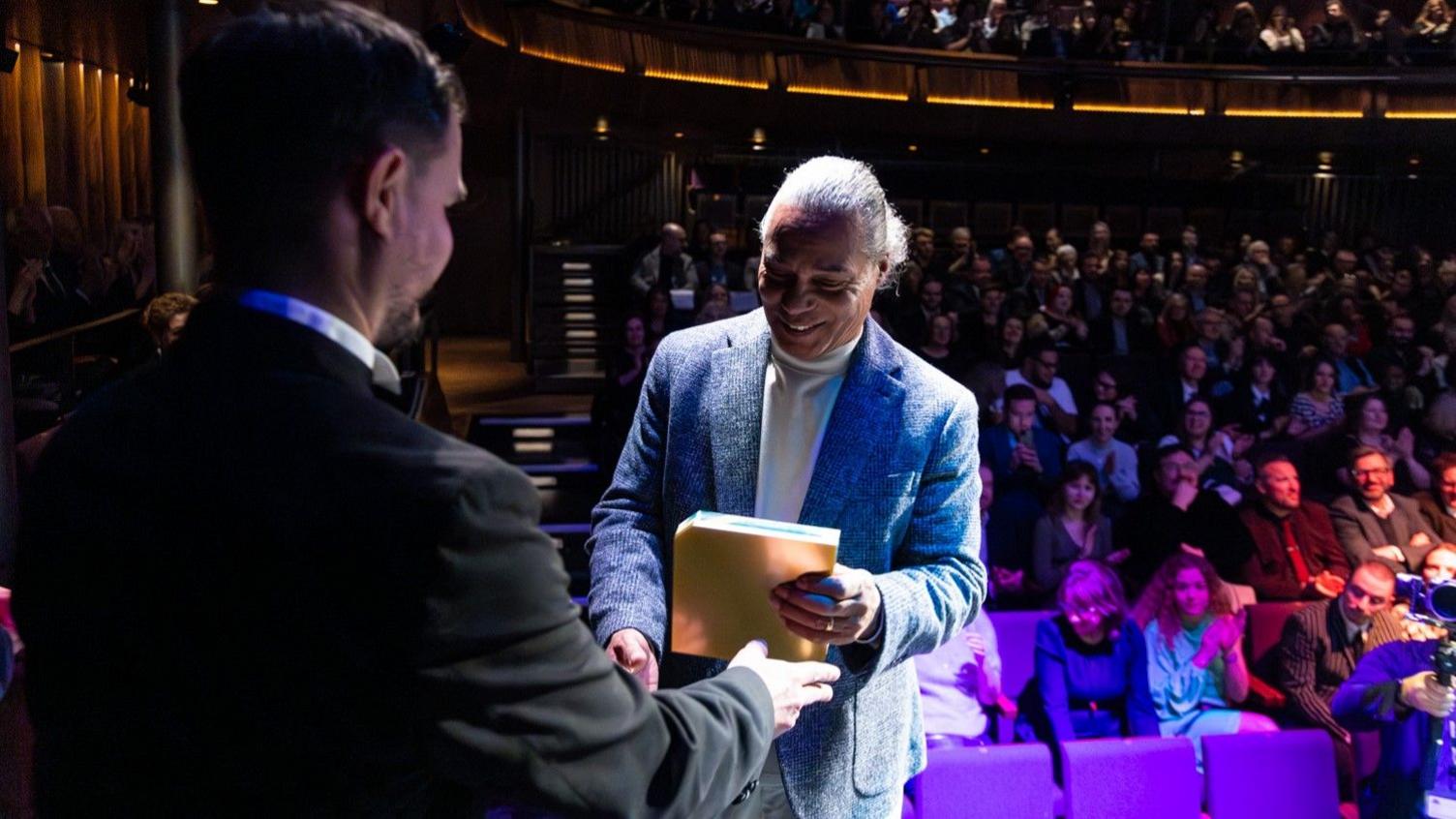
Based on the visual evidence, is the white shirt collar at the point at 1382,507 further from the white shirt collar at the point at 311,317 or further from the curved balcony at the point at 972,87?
the curved balcony at the point at 972,87

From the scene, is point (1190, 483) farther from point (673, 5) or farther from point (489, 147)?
point (489, 147)

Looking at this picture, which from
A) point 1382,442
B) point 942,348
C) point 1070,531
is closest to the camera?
point 1070,531

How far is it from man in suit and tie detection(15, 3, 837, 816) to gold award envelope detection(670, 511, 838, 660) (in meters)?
0.46

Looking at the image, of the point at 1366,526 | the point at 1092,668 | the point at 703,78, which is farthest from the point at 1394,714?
the point at 703,78

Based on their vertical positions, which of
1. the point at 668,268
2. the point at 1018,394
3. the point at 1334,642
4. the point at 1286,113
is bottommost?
the point at 1334,642

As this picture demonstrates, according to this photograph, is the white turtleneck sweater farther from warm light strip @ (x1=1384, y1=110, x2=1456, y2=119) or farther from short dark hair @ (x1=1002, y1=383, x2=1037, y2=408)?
warm light strip @ (x1=1384, y1=110, x2=1456, y2=119)

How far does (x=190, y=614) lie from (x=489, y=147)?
12961 millimetres

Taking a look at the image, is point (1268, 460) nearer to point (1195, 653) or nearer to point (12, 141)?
point (1195, 653)

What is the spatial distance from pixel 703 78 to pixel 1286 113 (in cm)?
626

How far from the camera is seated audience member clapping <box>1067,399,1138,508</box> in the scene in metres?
5.75

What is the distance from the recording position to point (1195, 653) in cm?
399

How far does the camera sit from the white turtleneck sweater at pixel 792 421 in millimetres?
1629

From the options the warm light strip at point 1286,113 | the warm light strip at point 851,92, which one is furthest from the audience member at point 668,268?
the warm light strip at point 1286,113

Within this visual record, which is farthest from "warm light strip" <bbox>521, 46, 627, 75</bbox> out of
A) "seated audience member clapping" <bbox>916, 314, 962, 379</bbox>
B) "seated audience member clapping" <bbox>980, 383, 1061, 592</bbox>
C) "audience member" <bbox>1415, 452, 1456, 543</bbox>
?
"audience member" <bbox>1415, 452, 1456, 543</bbox>
